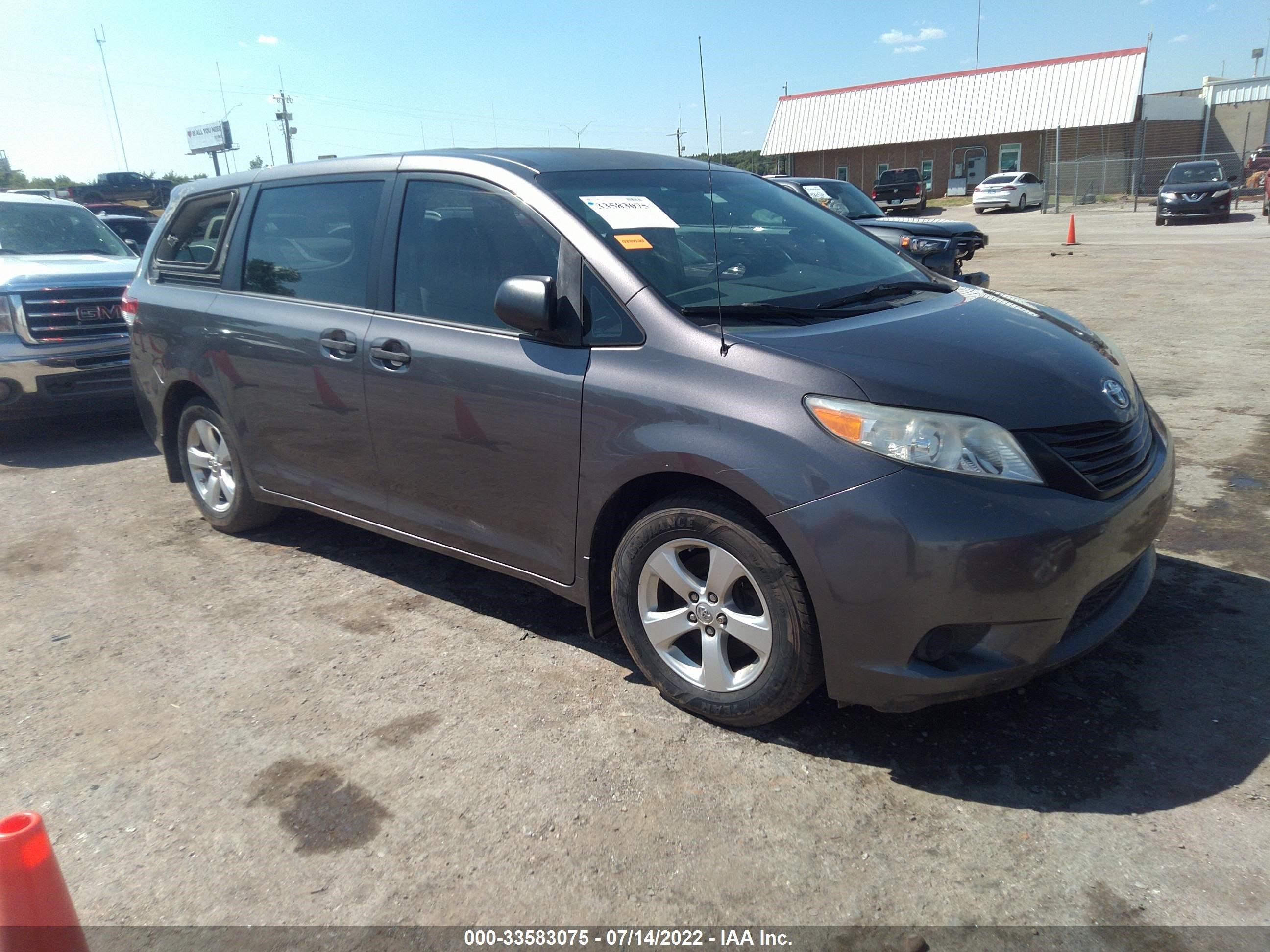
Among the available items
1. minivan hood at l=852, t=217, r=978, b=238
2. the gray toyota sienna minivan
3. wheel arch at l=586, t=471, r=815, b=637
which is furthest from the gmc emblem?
minivan hood at l=852, t=217, r=978, b=238

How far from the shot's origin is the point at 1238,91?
47750 mm

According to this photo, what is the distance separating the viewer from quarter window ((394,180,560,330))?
11.5 feet

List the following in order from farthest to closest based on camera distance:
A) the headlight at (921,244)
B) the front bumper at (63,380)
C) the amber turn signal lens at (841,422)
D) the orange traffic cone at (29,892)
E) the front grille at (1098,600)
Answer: the headlight at (921,244)
the front bumper at (63,380)
the front grille at (1098,600)
the amber turn signal lens at (841,422)
the orange traffic cone at (29,892)

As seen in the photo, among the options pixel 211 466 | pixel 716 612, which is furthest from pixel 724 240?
pixel 211 466

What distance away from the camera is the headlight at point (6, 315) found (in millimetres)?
7176

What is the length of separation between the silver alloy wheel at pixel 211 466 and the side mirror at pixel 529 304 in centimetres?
236

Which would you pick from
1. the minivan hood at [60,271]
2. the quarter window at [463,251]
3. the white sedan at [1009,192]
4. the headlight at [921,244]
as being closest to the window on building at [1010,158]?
the white sedan at [1009,192]

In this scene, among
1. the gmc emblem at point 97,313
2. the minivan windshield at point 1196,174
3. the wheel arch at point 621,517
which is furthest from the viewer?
the minivan windshield at point 1196,174

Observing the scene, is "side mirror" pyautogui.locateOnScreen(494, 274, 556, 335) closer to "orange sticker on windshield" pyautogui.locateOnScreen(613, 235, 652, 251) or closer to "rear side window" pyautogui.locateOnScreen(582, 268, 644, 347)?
"rear side window" pyautogui.locateOnScreen(582, 268, 644, 347)

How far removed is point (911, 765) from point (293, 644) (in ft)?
8.19

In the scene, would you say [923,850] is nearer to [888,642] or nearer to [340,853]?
[888,642]

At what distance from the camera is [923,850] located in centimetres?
257

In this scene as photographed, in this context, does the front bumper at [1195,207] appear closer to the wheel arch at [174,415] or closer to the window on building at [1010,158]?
the window on building at [1010,158]

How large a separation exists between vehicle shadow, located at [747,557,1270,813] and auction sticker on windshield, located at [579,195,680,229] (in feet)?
6.01
